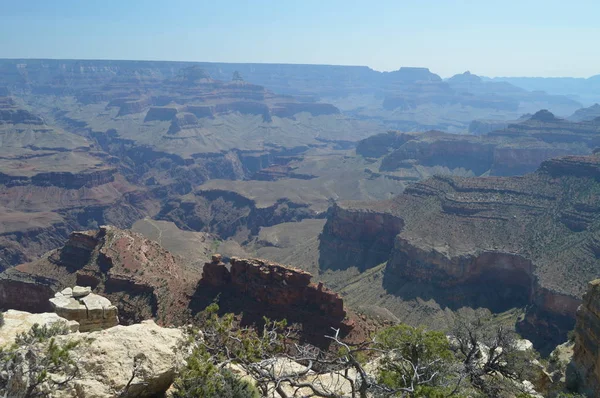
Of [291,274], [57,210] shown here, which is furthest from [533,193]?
[57,210]

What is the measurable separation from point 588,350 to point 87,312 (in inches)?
1352

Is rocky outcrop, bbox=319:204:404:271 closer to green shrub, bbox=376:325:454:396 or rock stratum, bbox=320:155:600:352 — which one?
rock stratum, bbox=320:155:600:352

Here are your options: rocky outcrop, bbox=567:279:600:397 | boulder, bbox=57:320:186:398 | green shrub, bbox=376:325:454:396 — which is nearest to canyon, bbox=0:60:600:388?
green shrub, bbox=376:325:454:396

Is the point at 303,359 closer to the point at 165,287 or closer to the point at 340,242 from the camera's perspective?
the point at 165,287

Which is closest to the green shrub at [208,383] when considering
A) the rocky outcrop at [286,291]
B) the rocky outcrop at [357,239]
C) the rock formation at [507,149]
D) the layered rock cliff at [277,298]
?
the layered rock cliff at [277,298]

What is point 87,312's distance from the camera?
33562mm

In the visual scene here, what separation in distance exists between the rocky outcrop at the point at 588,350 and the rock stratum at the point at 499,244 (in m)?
41.3

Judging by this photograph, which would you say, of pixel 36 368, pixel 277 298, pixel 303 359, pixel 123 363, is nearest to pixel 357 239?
pixel 277 298

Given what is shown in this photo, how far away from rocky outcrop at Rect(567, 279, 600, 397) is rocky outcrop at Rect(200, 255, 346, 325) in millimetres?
20823

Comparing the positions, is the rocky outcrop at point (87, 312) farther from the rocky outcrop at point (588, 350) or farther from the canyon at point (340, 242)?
the rocky outcrop at point (588, 350)

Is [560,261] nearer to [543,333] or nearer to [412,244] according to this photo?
[543,333]

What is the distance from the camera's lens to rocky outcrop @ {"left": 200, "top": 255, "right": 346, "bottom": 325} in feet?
145

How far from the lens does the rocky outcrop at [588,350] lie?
25469 mm

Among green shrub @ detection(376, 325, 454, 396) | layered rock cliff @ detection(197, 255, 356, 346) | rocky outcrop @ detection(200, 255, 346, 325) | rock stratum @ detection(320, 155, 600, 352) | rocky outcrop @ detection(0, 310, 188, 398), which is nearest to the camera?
rocky outcrop @ detection(0, 310, 188, 398)
